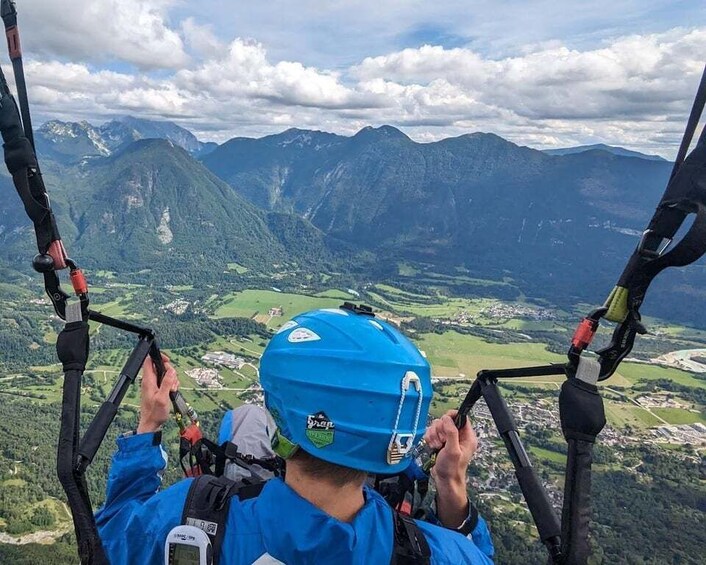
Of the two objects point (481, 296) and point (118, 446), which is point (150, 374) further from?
point (481, 296)

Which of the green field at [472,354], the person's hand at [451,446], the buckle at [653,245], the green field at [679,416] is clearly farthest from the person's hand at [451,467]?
the green field at [679,416]

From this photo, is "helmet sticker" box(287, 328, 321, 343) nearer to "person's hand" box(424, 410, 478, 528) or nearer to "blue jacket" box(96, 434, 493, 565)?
"blue jacket" box(96, 434, 493, 565)

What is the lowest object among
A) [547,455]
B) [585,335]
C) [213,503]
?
[547,455]

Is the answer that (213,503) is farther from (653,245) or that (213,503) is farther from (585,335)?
(653,245)

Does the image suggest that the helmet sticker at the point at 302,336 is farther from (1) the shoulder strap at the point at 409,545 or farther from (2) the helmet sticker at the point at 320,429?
(1) the shoulder strap at the point at 409,545

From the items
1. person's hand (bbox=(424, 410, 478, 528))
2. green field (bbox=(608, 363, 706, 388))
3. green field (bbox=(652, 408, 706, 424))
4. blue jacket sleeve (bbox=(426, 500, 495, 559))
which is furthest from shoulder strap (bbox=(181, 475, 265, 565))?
green field (bbox=(608, 363, 706, 388))

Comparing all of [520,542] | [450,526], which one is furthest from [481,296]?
[450,526]

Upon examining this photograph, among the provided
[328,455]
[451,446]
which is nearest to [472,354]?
[451,446]
